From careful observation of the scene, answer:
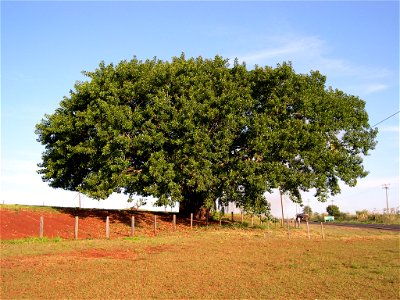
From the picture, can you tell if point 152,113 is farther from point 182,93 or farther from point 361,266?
point 361,266

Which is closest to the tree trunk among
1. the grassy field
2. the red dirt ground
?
the red dirt ground

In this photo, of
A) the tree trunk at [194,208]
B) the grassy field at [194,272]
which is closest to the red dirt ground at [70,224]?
the tree trunk at [194,208]

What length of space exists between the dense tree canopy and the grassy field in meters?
10.2

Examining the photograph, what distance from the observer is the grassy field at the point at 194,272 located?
11508 mm

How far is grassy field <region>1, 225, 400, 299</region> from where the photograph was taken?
1151cm

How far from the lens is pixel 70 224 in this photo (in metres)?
31.8

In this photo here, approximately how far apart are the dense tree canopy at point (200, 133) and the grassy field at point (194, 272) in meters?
10.2

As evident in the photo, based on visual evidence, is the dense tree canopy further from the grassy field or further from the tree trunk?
the grassy field

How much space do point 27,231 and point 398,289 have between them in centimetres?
→ 2216

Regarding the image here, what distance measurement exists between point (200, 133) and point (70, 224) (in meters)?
11.8

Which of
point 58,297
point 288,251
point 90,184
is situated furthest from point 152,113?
point 58,297

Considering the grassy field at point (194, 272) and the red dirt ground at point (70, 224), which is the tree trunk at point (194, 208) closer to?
the red dirt ground at point (70, 224)

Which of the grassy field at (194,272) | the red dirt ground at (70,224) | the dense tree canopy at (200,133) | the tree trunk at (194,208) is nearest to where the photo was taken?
the grassy field at (194,272)

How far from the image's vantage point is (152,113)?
32.4 m
